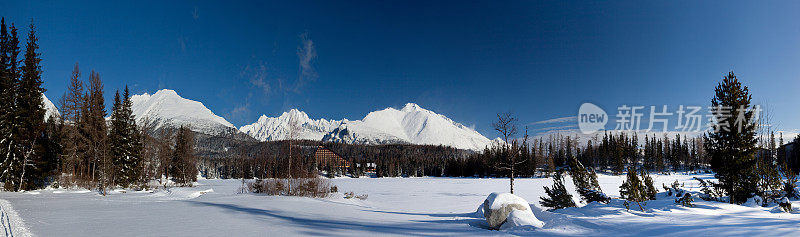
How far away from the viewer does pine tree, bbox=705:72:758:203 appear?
1895cm

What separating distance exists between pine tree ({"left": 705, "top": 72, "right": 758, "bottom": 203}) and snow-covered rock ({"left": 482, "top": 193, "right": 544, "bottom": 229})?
16.7 metres

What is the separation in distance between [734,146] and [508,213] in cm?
1857

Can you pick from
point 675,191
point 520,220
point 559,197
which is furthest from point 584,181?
point 520,220

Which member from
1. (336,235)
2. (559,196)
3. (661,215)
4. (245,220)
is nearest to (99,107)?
(245,220)

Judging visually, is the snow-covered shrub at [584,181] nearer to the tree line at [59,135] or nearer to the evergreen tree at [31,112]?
the tree line at [59,135]

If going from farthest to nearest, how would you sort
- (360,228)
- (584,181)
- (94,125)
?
(94,125) → (584,181) → (360,228)

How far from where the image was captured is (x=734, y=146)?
1973 cm

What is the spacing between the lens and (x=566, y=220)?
32.2ft

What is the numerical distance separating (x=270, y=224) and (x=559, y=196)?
12003mm

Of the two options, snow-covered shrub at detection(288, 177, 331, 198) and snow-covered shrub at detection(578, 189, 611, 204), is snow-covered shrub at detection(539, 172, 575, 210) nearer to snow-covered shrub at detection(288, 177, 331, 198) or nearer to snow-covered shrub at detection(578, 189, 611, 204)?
snow-covered shrub at detection(578, 189, 611, 204)

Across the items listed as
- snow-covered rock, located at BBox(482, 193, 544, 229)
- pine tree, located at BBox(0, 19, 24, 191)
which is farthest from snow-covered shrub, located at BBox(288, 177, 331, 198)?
pine tree, located at BBox(0, 19, 24, 191)

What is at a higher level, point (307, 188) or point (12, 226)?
point (12, 226)

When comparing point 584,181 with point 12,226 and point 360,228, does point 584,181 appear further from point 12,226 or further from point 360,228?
point 12,226

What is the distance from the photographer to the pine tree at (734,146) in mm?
18953
